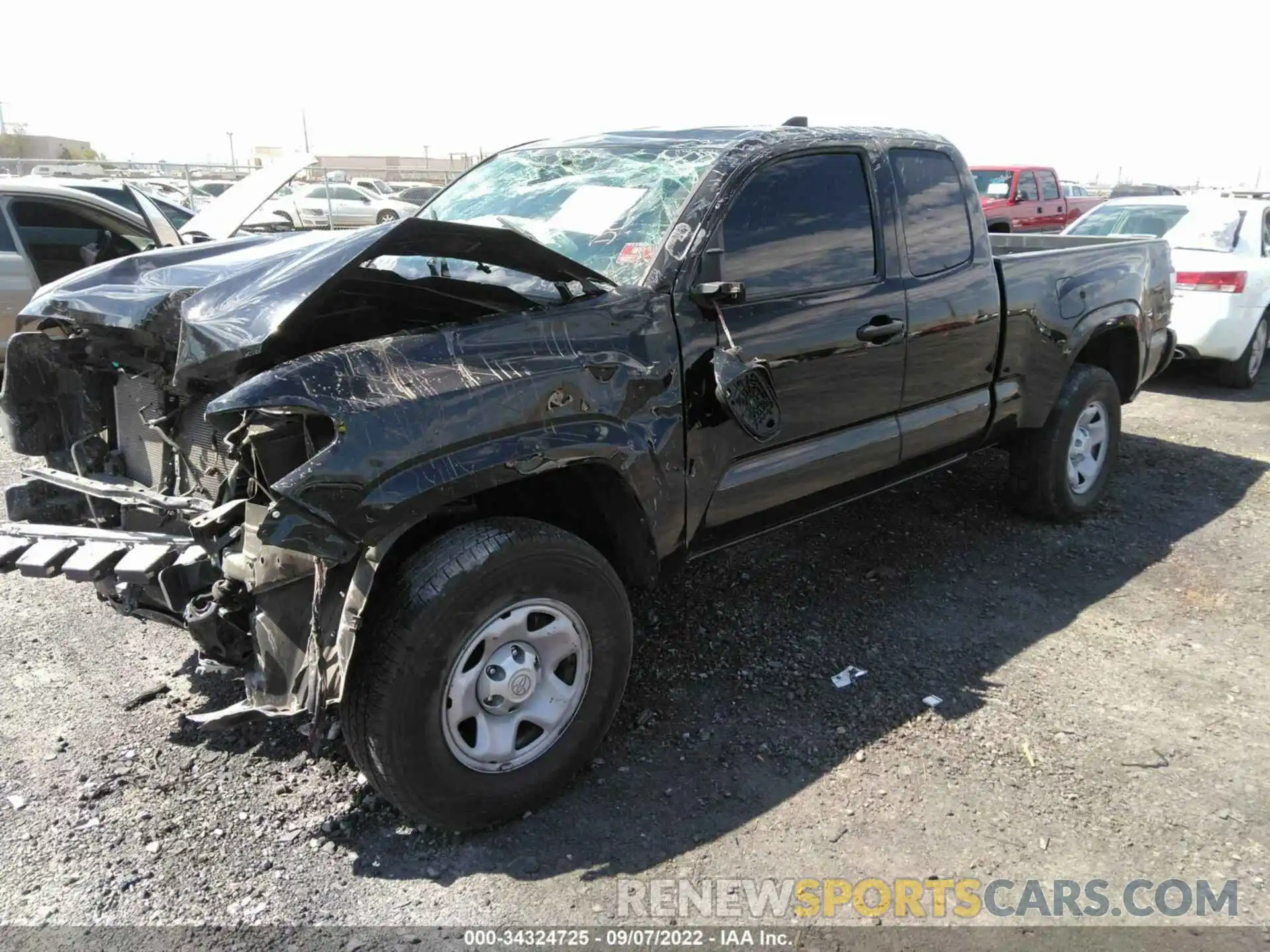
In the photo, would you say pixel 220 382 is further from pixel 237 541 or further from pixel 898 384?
pixel 898 384

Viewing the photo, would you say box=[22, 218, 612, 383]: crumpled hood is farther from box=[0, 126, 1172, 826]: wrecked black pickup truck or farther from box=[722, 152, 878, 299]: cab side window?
box=[722, 152, 878, 299]: cab side window

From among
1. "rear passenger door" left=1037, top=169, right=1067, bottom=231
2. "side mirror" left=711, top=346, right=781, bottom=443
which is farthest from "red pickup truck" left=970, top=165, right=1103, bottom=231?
"side mirror" left=711, top=346, right=781, bottom=443

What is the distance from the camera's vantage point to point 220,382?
8.84ft

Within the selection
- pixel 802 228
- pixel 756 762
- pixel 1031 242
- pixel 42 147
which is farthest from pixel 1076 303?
pixel 42 147

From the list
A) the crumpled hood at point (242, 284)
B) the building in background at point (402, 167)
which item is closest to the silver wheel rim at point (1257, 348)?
the crumpled hood at point (242, 284)

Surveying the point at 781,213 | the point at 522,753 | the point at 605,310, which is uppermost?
the point at 781,213

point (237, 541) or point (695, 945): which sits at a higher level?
point (237, 541)

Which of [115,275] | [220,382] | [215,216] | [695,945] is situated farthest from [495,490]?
[215,216]

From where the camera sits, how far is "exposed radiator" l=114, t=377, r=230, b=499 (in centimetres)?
297

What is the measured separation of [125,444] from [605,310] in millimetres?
1932

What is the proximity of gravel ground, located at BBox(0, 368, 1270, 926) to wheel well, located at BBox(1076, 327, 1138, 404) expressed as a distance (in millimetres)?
1336

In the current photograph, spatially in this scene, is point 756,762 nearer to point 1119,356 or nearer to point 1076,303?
point 1076,303

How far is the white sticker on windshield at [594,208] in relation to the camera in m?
3.38

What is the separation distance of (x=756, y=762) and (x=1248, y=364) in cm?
789
